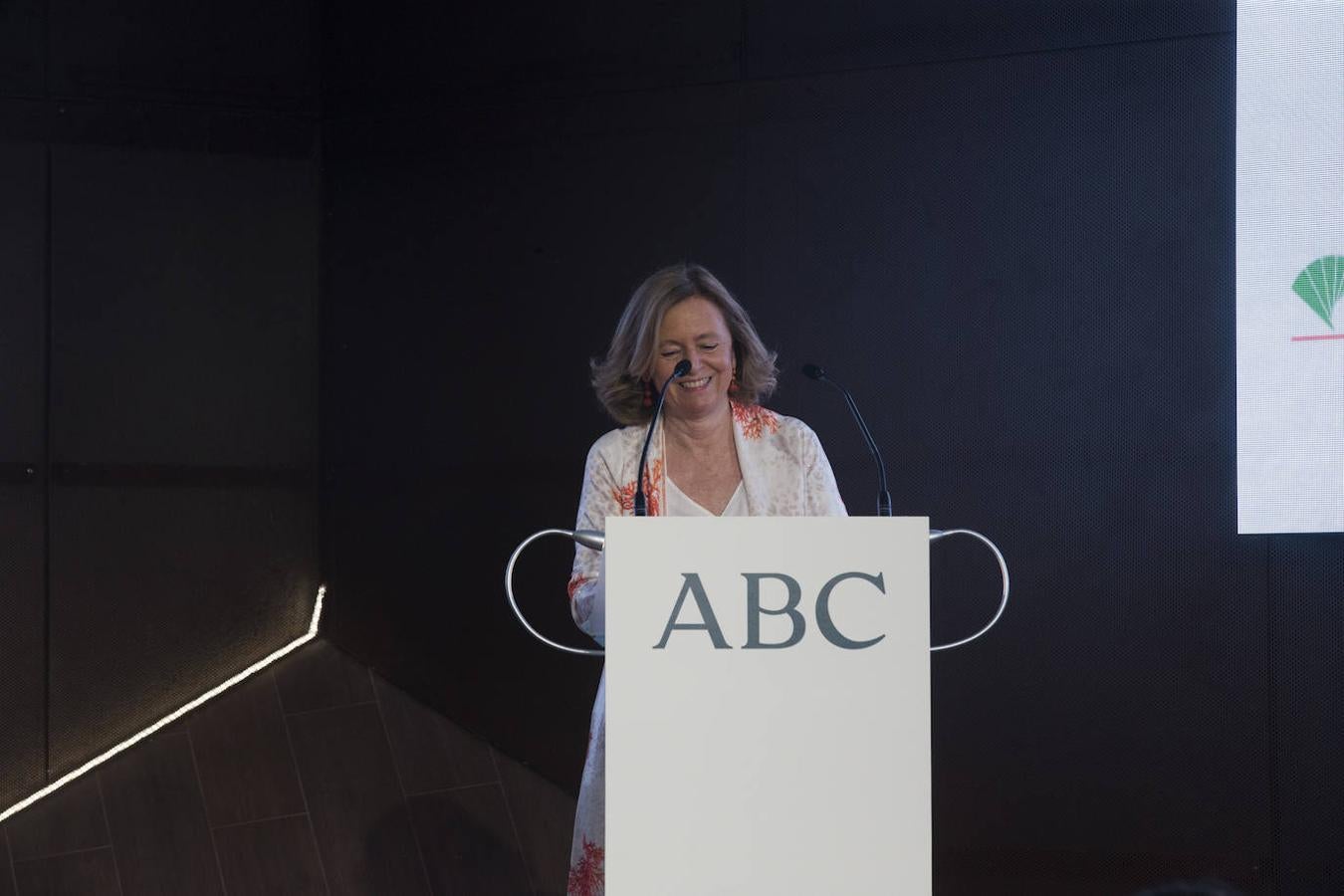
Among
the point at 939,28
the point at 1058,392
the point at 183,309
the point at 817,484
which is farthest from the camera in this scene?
the point at 183,309

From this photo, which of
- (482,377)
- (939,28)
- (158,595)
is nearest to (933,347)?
(939,28)

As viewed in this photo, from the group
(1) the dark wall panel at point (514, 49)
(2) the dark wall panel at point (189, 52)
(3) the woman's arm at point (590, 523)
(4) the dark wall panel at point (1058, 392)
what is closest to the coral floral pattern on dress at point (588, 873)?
(3) the woman's arm at point (590, 523)

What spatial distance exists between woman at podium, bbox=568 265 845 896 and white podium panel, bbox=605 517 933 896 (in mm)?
812

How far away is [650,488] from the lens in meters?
2.56

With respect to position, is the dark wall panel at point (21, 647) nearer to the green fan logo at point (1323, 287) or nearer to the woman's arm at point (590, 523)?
the woman's arm at point (590, 523)

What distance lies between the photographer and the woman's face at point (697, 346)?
2.66 m

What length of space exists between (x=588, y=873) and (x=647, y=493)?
2.22ft

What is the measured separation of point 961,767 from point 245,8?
2.59 m

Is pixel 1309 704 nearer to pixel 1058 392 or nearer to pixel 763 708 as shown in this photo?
pixel 1058 392

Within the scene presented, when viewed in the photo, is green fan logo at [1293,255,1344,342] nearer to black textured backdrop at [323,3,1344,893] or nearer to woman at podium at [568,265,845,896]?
black textured backdrop at [323,3,1344,893]

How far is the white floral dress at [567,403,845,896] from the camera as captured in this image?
8.15ft

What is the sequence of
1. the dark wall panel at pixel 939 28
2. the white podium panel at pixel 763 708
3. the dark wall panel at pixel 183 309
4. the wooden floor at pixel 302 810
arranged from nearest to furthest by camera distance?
the white podium panel at pixel 763 708, the dark wall panel at pixel 939 28, the wooden floor at pixel 302 810, the dark wall panel at pixel 183 309

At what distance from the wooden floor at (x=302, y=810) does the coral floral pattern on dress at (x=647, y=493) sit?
1.24 m

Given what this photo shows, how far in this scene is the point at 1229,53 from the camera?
10.1ft
